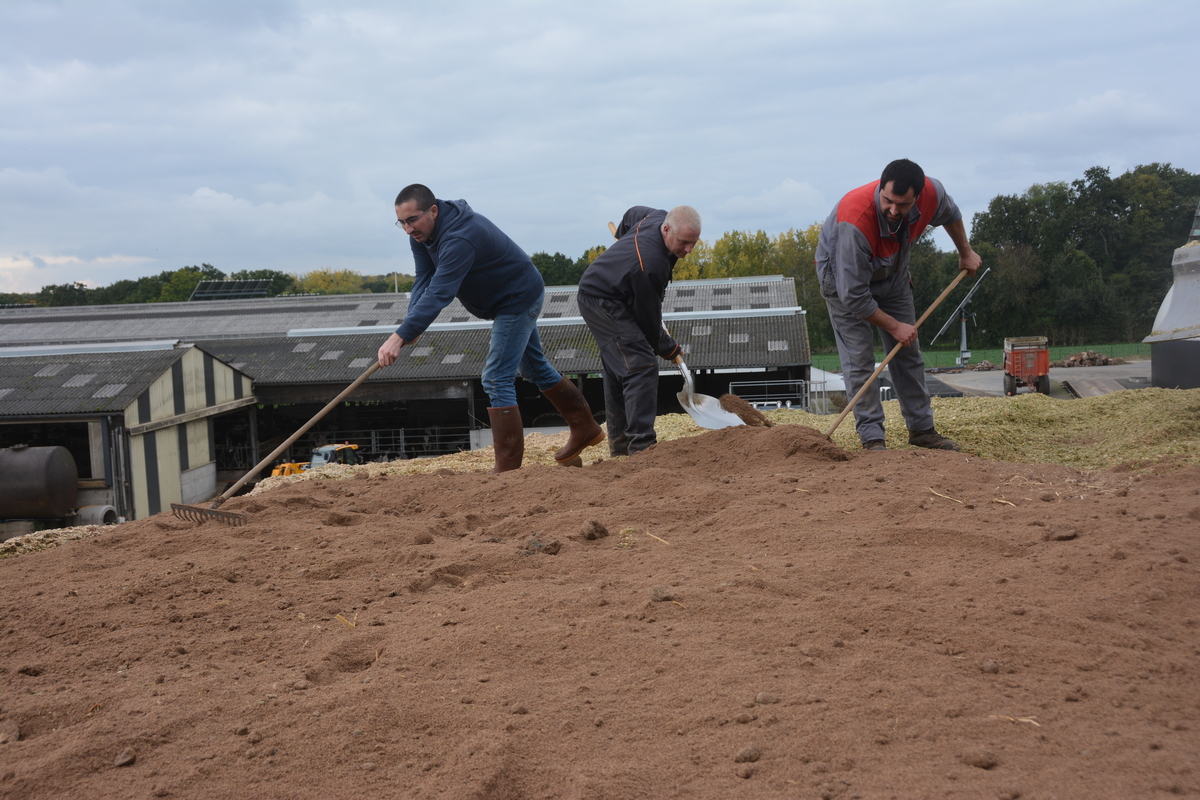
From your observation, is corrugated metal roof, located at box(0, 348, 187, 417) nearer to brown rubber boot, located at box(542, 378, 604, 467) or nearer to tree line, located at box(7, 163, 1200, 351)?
brown rubber boot, located at box(542, 378, 604, 467)

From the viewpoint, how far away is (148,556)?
329 cm

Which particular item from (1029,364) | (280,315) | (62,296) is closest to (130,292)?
(62,296)

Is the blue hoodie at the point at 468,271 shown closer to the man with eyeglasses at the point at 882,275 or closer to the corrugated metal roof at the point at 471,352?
the man with eyeglasses at the point at 882,275

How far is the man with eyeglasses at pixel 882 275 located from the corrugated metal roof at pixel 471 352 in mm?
16827

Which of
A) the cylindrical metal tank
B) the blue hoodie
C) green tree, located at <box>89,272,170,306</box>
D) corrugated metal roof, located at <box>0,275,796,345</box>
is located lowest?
the cylindrical metal tank

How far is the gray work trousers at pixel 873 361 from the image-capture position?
5.14 m

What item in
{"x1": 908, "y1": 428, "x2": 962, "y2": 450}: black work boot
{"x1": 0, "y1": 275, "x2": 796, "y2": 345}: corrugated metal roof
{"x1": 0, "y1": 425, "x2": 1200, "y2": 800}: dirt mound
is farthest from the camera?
{"x1": 0, "y1": 275, "x2": 796, "y2": 345}: corrugated metal roof

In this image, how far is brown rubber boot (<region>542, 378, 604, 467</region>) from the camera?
5.60 meters

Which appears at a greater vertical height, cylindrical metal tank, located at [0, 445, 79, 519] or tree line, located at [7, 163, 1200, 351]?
tree line, located at [7, 163, 1200, 351]

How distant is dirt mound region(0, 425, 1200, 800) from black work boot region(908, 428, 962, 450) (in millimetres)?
1424

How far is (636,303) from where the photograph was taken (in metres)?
5.42

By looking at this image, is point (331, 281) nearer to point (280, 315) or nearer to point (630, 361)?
point (280, 315)

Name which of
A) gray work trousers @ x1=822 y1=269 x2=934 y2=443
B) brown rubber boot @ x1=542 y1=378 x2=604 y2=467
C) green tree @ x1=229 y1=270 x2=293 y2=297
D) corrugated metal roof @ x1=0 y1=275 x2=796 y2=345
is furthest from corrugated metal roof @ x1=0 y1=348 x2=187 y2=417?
green tree @ x1=229 y1=270 x2=293 y2=297

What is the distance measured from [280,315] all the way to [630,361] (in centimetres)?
3060
